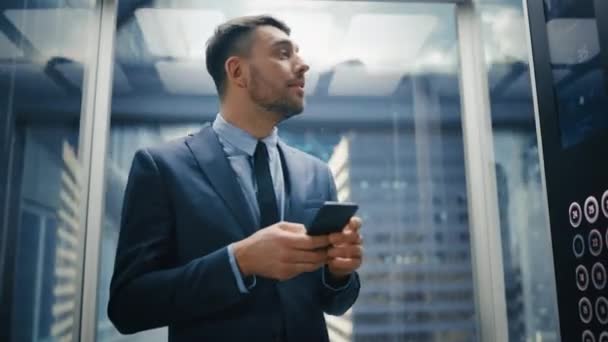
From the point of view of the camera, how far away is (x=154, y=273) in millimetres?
1174

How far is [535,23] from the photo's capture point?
45.2 inches

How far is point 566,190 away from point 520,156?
39 cm

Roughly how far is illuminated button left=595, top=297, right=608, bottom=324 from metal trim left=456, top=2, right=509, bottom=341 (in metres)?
0.54

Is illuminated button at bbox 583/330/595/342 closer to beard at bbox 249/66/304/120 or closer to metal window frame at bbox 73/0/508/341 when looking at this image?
metal window frame at bbox 73/0/508/341

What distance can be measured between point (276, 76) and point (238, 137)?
18 cm

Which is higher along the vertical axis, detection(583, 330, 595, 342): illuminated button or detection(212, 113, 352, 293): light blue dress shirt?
detection(212, 113, 352, 293): light blue dress shirt

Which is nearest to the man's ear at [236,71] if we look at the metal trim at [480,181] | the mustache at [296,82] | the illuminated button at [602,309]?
the mustache at [296,82]

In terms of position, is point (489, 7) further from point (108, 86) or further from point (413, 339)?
point (108, 86)

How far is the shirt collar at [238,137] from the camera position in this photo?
4.41 feet

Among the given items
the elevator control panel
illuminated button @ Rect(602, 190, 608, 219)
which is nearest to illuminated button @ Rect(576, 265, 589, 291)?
the elevator control panel

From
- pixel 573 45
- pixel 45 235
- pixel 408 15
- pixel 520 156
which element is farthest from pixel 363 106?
pixel 45 235

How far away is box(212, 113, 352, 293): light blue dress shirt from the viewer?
129 centimetres

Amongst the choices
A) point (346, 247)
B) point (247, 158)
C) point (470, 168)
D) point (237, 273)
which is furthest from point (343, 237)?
point (470, 168)

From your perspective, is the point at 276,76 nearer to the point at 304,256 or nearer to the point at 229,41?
the point at 229,41
